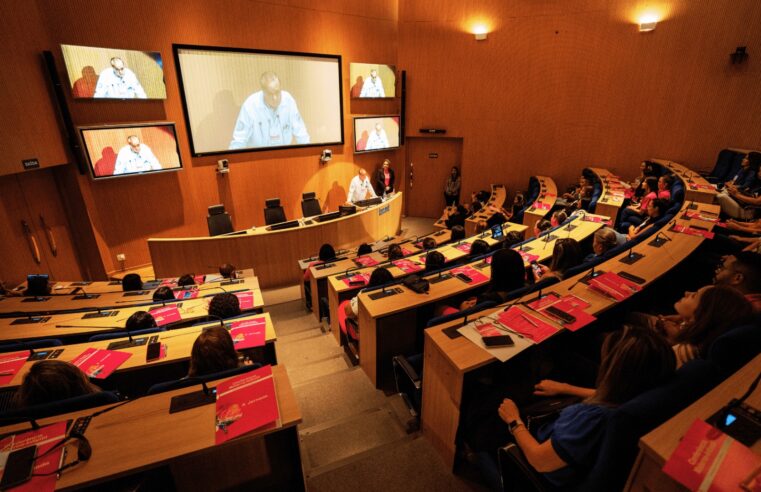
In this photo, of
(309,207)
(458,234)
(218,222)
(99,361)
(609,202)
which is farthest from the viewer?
(309,207)

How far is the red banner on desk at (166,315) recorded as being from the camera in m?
3.40

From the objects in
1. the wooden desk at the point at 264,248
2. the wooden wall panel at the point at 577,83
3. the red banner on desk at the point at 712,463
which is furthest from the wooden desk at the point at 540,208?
the red banner on desk at the point at 712,463

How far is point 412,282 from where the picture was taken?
3490 millimetres

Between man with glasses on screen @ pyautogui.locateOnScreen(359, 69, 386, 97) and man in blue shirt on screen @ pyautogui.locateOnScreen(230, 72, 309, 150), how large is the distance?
73.1 inches

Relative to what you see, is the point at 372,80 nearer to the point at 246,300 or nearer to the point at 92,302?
the point at 246,300

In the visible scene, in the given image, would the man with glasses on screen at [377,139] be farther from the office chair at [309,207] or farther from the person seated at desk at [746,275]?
the person seated at desk at [746,275]

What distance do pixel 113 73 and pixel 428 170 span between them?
7.35m

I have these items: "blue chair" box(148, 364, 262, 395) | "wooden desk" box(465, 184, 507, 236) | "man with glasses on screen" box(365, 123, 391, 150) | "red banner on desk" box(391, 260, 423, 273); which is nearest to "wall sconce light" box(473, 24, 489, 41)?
"man with glasses on screen" box(365, 123, 391, 150)

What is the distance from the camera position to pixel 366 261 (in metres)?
4.85

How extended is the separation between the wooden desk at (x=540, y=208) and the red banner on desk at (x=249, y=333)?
5399mm

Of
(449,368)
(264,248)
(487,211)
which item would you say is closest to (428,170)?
(487,211)

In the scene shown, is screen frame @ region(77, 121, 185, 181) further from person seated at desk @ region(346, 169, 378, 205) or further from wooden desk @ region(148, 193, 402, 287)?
person seated at desk @ region(346, 169, 378, 205)

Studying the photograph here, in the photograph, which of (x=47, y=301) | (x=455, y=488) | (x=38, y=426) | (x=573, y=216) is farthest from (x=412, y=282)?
(x=47, y=301)

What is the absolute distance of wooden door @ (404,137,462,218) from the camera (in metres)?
10.2
